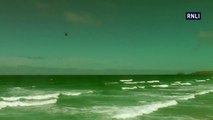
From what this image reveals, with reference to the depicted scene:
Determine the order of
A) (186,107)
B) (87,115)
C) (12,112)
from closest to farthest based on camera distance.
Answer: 1. (87,115)
2. (12,112)
3. (186,107)

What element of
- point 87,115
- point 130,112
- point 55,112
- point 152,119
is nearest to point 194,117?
point 152,119

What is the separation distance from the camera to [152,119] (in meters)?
18.2

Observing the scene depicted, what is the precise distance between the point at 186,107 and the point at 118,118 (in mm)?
6755

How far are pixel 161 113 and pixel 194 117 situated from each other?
2268 mm

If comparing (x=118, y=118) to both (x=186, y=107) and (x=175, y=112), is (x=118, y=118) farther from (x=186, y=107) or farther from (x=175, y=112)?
(x=186, y=107)

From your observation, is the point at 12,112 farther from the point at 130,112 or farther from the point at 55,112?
the point at 130,112

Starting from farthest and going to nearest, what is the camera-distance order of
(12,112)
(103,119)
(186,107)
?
(186,107) → (12,112) → (103,119)

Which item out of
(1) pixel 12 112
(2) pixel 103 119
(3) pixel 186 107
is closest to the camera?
(2) pixel 103 119

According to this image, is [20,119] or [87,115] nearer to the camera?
[20,119]

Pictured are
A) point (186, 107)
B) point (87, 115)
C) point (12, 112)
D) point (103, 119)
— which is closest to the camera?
point (103, 119)

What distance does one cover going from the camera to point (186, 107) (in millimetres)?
22922

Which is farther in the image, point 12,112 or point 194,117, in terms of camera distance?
point 12,112

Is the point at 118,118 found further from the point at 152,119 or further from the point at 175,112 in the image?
the point at 175,112

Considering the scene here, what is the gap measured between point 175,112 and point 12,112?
9.25 m
